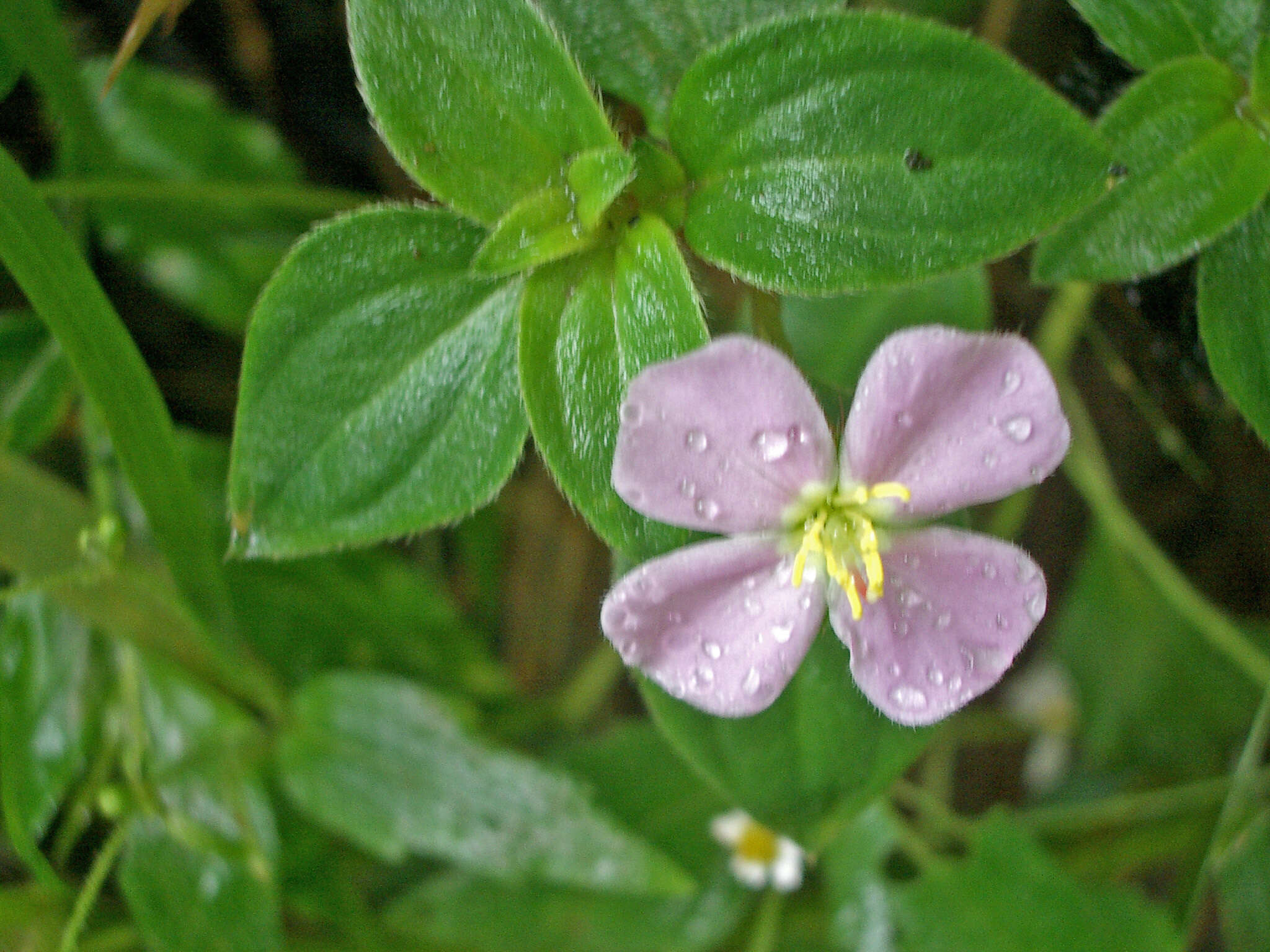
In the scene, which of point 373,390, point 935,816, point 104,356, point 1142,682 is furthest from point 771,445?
point 1142,682

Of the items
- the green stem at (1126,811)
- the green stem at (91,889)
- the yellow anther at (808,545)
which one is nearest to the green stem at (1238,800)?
the green stem at (1126,811)

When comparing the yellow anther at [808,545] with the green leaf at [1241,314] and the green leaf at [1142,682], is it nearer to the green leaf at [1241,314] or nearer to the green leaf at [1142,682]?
the green leaf at [1241,314]

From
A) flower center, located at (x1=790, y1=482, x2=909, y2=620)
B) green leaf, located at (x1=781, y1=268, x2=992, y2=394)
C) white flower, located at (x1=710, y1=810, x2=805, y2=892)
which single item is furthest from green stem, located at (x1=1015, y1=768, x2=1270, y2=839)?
flower center, located at (x1=790, y1=482, x2=909, y2=620)

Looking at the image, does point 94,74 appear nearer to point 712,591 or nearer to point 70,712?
point 70,712

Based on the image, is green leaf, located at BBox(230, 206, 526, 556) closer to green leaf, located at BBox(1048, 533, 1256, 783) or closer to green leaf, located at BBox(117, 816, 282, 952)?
green leaf, located at BBox(117, 816, 282, 952)

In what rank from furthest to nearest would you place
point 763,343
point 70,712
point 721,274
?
point 721,274
point 70,712
point 763,343

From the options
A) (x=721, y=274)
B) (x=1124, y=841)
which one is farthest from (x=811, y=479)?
(x=1124, y=841)

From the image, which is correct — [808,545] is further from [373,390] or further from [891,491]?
[373,390]
